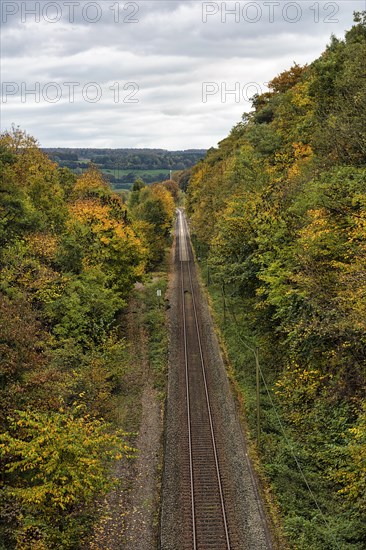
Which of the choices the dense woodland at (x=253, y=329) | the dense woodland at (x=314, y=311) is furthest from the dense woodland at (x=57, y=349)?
the dense woodland at (x=314, y=311)

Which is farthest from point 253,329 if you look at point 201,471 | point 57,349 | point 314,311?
point 314,311

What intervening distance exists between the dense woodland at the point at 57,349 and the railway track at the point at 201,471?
3.39m

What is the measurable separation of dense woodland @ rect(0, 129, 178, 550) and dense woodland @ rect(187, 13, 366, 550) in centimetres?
724

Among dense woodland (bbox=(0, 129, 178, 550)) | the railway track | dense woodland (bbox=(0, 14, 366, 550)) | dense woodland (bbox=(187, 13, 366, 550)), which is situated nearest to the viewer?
dense woodland (bbox=(0, 129, 178, 550))

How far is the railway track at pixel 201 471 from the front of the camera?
1865 cm

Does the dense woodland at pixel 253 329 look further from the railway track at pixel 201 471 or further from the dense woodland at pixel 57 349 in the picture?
the railway track at pixel 201 471

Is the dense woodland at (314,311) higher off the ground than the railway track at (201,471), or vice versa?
the dense woodland at (314,311)

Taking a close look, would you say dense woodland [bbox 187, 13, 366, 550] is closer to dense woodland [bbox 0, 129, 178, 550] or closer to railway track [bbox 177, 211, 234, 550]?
railway track [bbox 177, 211, 234, 550]

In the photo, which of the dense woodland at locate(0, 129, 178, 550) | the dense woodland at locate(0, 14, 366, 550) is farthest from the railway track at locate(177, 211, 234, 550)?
the dense woodland at locate(0, 129, 178, 550)

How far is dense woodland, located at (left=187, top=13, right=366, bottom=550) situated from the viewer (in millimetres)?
18453

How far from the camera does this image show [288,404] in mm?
26641

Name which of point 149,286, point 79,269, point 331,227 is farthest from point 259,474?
point 149,286

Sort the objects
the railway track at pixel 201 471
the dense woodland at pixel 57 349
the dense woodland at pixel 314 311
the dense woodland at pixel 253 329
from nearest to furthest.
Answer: the dense woodland at pixel 57 349 → the dense woodland at pixel 253 329 → the dense woodland at pixel 314 311 → the railway track at pixel 201 471

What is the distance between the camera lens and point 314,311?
21.4 metres
